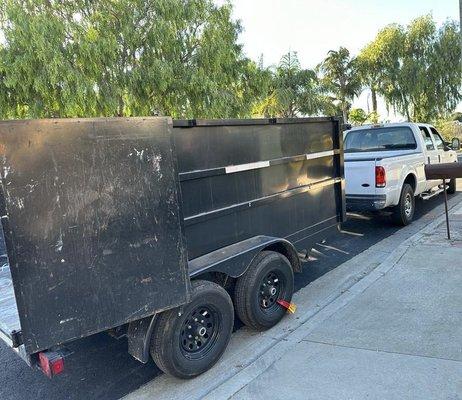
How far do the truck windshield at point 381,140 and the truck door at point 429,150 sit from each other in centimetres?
41

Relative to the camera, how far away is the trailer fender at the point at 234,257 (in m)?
3.50

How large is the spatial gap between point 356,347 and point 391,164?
15.0ft

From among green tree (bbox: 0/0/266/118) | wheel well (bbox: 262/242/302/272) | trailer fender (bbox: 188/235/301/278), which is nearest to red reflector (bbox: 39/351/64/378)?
trailer fender (bbox: 188/235/301/278)

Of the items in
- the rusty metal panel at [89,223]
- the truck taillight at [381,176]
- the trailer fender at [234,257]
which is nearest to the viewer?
A: the rusty metal panel at [89,223]

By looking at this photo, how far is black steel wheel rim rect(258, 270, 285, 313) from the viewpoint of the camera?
4.11 m

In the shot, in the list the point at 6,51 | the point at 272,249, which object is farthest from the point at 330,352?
the point at 6,51

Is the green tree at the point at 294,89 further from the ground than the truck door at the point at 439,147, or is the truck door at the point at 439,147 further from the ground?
the green tree at the point at 294,89

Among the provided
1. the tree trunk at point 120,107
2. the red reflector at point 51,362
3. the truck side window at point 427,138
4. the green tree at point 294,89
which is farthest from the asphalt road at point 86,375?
the green tree at point 294,89

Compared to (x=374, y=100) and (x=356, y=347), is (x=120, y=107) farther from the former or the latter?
(x=374, y=100)

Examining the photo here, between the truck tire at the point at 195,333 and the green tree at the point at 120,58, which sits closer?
the truck tire at the point at 195,333

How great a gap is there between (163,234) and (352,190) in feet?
17.3

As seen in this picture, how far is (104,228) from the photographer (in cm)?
273

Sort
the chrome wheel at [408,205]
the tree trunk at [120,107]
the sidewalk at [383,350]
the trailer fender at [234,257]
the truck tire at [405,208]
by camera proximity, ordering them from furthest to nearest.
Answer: the tree trunk at [120,107]
the chrome wheel at [408,205]
the truck tire at [405,208]
the trailer fender at [234,257]
the sidewalk at [383,350]

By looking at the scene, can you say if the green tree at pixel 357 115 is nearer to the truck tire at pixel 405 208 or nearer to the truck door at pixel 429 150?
the truck door at pixel 429 150
